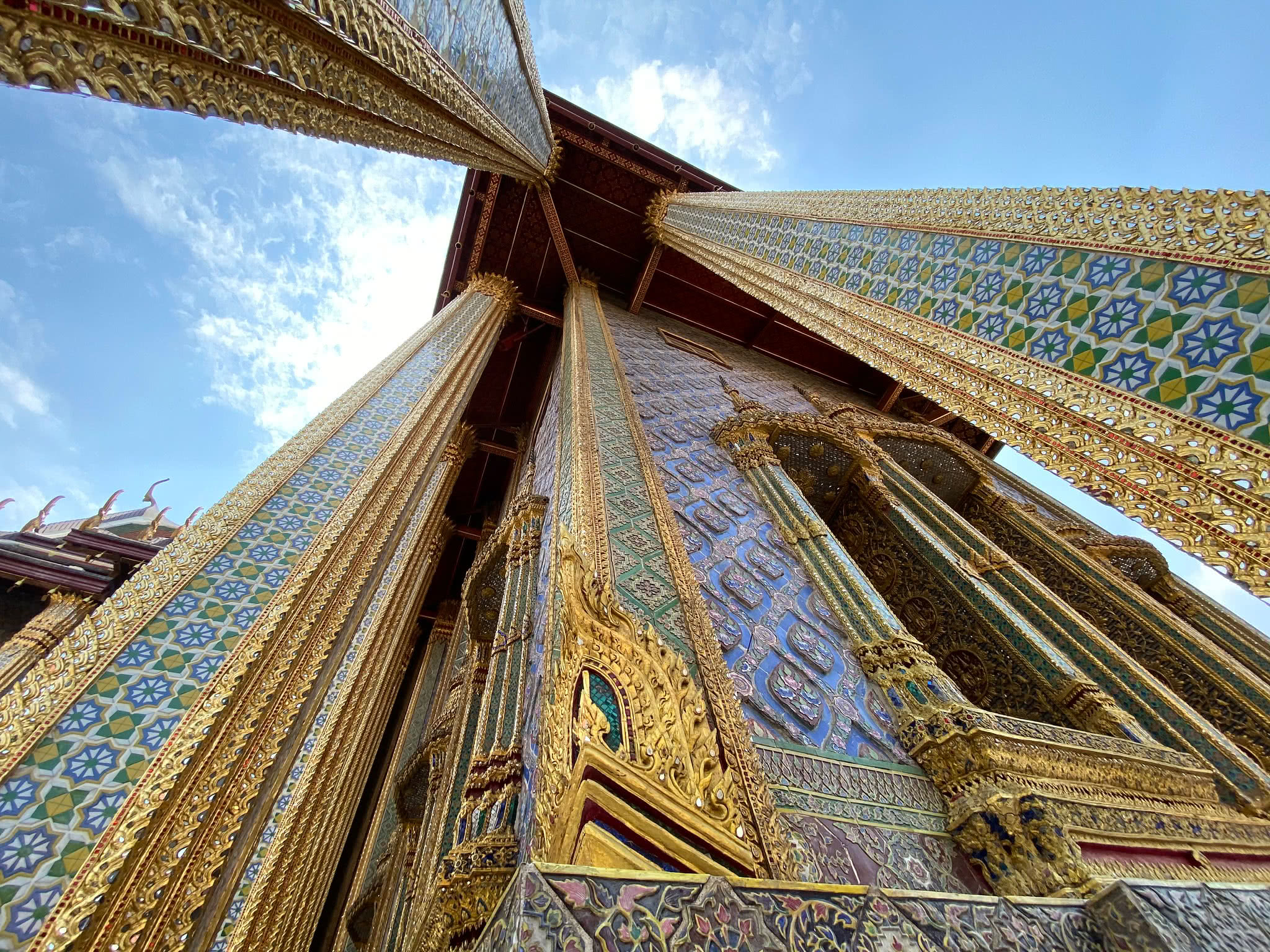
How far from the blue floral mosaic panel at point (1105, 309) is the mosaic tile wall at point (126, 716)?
2.80 m

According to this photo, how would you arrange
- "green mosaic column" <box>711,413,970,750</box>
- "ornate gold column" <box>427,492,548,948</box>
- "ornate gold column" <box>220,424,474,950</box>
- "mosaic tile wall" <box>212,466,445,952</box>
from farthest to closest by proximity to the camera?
"green mosaic column" <box>711,413,970,750</box>
"ornate gold column" <box>220,424,474,950</box>
"mosaic tile wall" <box>212,466,445,952</box>
"ornate gold column" <box>427,492,548,948</box>

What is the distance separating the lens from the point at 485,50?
3.51m

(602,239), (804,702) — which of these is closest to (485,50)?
(804,702)

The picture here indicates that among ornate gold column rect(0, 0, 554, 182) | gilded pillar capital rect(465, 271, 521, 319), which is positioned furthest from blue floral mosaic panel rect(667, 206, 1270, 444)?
gilded pillar capital rect(465, 271, 521, 319)

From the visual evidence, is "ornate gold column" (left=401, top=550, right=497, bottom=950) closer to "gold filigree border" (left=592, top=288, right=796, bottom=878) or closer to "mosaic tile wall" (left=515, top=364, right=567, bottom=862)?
"mosaic tile wall" (left=515, top=364, right=567, bottom=862)

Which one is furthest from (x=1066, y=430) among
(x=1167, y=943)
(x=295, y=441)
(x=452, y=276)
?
(x=452, y=276)

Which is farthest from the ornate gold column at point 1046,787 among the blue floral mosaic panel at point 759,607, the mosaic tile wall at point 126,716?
the mosaic tile wall at point 126,716

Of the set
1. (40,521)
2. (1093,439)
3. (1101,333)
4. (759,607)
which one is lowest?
(40,521)

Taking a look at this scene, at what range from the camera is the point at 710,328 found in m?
9.72

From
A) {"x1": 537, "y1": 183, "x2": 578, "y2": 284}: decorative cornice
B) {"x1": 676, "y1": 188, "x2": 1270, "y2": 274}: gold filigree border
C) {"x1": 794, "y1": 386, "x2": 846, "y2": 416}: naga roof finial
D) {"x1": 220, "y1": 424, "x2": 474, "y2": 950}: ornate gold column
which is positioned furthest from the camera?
{"x1": 537, "y1": 183, "x2": 578, "y2": 284}: decorative cornice

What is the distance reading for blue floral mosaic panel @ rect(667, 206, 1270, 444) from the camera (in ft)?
4.26

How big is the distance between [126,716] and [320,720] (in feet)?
6.01

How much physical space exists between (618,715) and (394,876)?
344 cm

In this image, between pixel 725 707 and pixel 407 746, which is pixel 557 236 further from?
pixel 725 707
